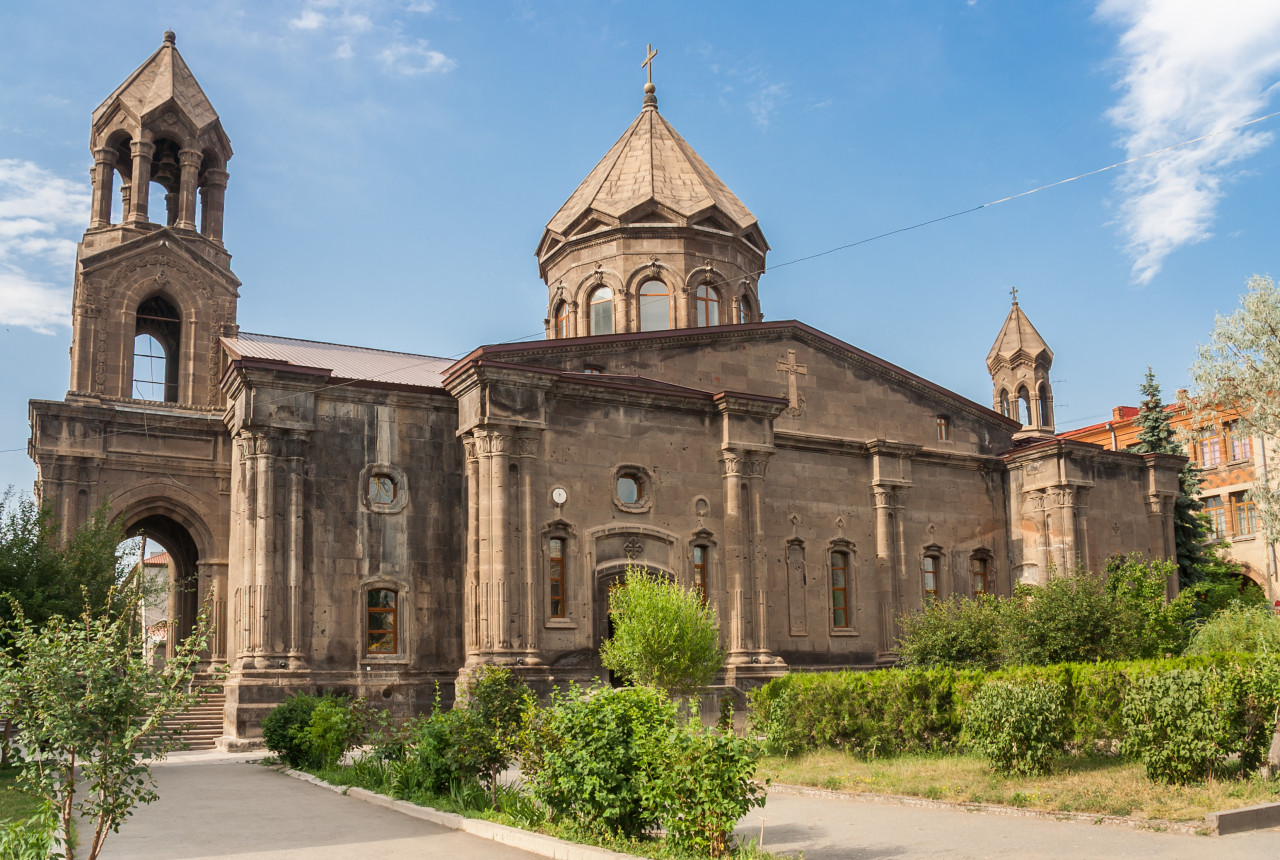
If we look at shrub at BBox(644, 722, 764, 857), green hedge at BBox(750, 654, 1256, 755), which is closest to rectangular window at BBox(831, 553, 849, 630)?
green hedge at BBox(750, 654, 1256, 755)

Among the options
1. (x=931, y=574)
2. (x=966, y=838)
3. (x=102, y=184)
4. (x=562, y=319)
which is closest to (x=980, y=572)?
(x=931, y=574)

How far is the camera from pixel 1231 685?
13.5 metres

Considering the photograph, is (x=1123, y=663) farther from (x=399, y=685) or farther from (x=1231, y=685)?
(x=399, y=685)

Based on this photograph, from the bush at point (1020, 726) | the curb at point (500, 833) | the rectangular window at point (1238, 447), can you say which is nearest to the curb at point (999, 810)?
the bush at point (1020, 726)

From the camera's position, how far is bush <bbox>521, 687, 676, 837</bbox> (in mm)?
10648

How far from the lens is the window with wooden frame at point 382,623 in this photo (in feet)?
84.1

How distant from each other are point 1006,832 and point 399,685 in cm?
1661

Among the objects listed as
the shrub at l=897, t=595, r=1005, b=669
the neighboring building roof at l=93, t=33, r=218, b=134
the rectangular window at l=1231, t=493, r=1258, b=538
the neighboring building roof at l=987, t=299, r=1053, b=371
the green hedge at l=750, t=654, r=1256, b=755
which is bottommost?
the green hedge at l=750, t=654, r=1256, b=755

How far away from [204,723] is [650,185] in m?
20.4

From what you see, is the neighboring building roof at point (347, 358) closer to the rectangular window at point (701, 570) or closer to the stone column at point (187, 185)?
the stone column at point (187, 185)

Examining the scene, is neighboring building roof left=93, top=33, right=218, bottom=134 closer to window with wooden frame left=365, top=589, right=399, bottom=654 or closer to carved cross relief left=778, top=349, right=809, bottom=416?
window with wooden frame left=365, top=589, right=399, bottom=654

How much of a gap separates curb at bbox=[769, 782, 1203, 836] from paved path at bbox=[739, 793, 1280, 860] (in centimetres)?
12

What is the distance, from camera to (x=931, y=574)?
108 ft

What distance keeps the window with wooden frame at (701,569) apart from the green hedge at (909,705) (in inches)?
252
